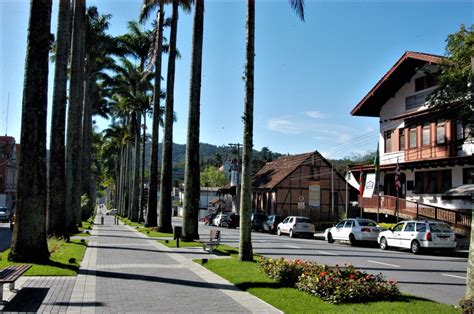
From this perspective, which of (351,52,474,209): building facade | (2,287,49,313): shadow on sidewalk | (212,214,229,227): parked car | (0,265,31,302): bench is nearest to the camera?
(2,287,49,313): shadow on sidewalk

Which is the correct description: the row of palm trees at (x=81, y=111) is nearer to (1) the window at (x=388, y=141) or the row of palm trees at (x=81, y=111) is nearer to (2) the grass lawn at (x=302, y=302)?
(2) the grass lawn at (x=302, y=302)

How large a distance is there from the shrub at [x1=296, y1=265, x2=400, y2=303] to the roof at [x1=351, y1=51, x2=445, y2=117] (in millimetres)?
24467

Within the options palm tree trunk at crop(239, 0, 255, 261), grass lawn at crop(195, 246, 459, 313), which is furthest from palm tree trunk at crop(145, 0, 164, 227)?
grass lawn at crop(195, 246, 459, 313)

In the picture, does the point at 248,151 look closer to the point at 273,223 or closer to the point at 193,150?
the point at 193,150

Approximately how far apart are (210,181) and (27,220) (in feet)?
426

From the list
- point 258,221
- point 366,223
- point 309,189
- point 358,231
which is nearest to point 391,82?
point 366,223

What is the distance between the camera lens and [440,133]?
33.1 metres

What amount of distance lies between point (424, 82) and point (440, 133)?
398cm

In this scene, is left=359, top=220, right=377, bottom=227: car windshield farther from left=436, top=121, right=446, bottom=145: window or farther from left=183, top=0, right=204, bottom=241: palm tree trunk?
left=183, top=0, right=204, bottom=241: palm tree trunk

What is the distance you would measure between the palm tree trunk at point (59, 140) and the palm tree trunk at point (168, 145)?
8192 millimetres

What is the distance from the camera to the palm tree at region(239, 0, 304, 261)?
14.6 meters

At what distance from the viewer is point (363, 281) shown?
9.74 meters

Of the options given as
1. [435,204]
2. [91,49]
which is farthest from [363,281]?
[91,49]

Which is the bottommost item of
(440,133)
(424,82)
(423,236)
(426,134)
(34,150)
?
(423,236)
